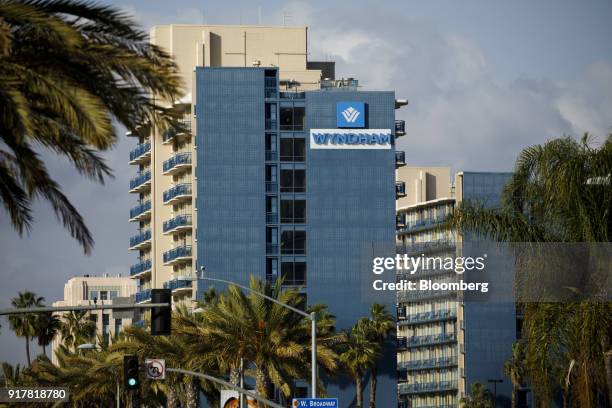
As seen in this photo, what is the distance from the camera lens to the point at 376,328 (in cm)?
13862

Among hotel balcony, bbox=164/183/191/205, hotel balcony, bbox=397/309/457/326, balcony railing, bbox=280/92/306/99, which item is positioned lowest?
hotel balcony, bbox=397/309/457/326

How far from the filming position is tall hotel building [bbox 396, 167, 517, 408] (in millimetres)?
162750

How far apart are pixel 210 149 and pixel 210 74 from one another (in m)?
6.72

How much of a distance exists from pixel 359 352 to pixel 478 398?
26.8 metres

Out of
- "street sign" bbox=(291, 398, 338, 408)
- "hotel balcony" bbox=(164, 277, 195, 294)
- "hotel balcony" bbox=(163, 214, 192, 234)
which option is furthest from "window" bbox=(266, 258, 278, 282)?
"street sign" bbox=(291, 398, 338, 408)

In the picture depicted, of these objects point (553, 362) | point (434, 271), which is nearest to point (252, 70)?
point (434, 271)

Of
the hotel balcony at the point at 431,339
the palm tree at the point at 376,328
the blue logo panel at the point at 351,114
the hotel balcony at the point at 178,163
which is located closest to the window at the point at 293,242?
the palm tree at the point at 376,328

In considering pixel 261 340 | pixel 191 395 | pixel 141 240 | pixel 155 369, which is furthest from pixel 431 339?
pixel 155 369

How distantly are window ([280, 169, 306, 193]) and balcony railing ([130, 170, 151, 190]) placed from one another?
19.0 m

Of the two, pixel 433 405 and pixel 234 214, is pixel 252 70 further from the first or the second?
pixel 433 405

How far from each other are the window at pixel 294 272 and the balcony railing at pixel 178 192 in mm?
11460

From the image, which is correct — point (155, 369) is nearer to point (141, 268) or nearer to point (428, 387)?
point (141, 268)

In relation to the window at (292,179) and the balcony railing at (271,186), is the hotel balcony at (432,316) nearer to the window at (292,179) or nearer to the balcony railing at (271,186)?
the window at (292,179)
